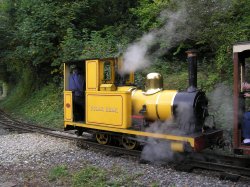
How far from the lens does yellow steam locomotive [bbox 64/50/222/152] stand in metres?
7.55

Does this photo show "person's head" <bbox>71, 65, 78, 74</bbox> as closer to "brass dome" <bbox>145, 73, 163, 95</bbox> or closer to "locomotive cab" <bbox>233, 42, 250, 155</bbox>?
"brass dome" <bbox>145, 73, 163, 95</bbox>

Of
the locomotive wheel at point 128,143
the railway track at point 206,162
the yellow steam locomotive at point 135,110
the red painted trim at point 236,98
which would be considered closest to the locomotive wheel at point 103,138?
the yellow steam locomotive at point 135,110

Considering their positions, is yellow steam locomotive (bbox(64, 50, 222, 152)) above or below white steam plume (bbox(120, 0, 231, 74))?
below

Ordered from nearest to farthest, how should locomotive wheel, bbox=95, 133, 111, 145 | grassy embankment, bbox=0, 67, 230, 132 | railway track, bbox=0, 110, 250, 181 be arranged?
railway track, bbox=0, 110, 250, 181 → locomotive wheel, bbox=95, 133, 111, 145 → grassy embankment, bbox=0, 67, 230, 132

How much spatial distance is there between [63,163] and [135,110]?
2.14 metres

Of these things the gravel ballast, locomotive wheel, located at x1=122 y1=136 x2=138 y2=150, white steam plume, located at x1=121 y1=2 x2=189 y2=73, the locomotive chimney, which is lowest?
the gravel ballast

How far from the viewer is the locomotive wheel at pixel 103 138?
951 cm

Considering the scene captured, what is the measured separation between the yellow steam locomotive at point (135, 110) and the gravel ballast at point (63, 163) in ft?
2.12

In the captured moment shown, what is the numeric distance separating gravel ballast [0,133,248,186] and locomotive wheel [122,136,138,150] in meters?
0.63

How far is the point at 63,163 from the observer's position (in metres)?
7.93

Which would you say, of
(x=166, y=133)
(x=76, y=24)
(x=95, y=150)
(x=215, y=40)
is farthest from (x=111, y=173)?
(x=76, y=24)

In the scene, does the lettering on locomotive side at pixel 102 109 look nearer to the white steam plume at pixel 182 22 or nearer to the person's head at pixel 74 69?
the white steam plume at pixel 182 22

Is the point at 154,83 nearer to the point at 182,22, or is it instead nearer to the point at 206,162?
the point at 206,162

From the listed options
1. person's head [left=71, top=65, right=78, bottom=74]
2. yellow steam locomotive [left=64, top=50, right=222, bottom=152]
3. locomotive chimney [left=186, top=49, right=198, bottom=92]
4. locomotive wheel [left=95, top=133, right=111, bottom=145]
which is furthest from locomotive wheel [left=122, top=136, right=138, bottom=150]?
person's head [left=71, top=65, right=78, bottom=74]
